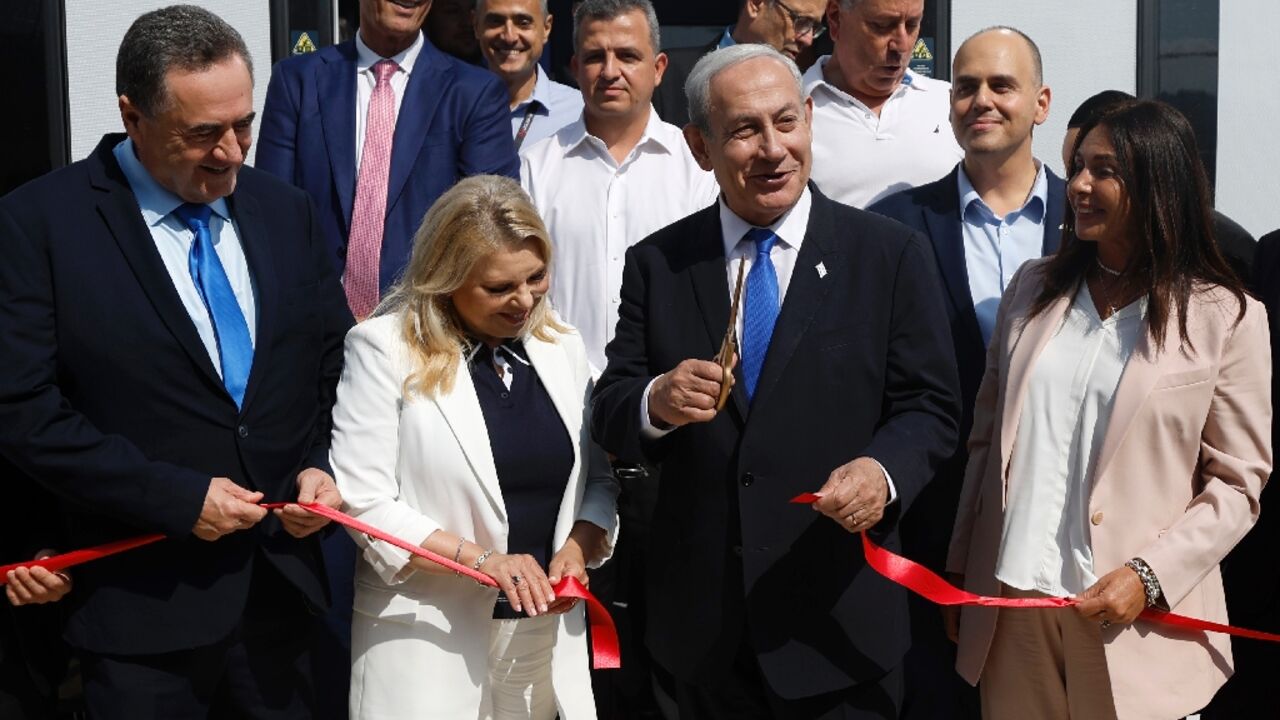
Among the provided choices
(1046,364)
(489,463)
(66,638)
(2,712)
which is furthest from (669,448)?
(2,712)

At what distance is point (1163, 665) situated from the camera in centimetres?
367

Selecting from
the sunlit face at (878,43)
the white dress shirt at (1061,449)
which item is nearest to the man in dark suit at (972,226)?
the sunlit face at (878,43)

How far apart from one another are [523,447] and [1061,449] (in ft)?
4.16

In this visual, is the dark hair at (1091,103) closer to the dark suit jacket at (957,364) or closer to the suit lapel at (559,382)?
the dark suit jacket at (957,364)

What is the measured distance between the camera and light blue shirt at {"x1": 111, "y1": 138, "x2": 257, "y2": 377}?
3670 mm

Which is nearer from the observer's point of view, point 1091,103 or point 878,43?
point 878,43

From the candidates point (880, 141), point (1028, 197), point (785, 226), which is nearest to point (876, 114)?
point (880, 141)

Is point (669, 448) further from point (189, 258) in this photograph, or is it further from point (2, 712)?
point (2, 712)

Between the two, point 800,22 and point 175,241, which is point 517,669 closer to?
point 175,241

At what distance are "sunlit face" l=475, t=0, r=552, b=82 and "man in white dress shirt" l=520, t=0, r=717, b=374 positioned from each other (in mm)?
394

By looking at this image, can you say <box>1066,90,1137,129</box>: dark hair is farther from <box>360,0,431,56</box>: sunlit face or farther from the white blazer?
the white blazer

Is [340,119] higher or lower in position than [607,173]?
higher

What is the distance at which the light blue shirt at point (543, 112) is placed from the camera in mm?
5734

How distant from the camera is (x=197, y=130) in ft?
11.8
